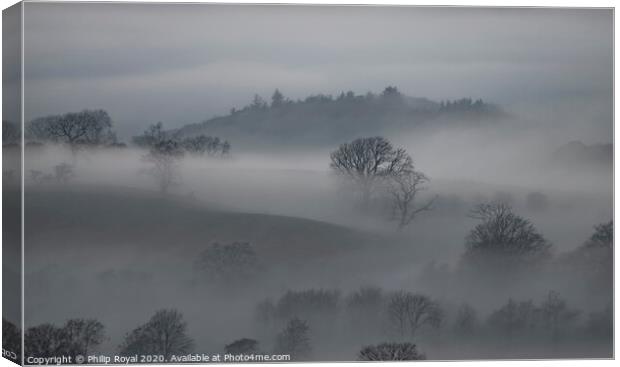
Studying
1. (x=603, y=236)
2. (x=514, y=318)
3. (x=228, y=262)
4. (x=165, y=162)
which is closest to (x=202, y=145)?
(x=165, y=162)

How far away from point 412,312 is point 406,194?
933mm

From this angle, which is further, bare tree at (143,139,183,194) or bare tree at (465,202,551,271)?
bare tree at (465,202,551,271)

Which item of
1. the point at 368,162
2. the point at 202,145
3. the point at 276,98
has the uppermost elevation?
the point at 276,98

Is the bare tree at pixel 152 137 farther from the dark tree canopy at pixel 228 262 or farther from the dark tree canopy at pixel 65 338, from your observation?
the dark tree canopy at pixel 65 338

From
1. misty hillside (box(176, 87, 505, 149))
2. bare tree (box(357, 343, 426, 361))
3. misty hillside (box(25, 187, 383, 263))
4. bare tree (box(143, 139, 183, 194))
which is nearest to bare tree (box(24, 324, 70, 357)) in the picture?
misty hillside (box(25, 187, 383, 263))

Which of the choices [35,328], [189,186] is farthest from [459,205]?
[35,328]

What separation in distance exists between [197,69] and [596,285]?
144 inches

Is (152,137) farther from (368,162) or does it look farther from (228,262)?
(368,162)

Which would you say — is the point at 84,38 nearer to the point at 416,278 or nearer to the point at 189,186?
the point at 189,186

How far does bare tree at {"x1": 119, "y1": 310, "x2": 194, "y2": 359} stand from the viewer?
10352 mm

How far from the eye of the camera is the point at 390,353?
10.6 metres

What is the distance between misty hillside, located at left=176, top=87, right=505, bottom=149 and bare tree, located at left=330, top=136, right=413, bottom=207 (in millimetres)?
84

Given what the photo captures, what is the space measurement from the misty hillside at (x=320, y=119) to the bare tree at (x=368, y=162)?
3.3 inches

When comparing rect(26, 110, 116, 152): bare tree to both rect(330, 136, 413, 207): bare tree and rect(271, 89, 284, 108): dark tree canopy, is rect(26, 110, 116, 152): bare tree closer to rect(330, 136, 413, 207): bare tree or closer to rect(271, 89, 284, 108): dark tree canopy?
rect(271, 89, 284, 108): dark tree canopy
